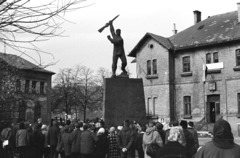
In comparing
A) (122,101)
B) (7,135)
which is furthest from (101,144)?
(122,101)

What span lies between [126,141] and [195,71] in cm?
2366

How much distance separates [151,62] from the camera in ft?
116

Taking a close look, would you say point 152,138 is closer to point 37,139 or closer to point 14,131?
point 37,139

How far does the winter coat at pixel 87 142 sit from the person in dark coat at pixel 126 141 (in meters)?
0.84

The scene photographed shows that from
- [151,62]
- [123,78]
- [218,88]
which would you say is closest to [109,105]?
[123,78]

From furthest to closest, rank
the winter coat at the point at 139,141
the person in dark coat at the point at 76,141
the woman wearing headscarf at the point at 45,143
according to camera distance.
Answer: the woman wearing headscarf at the point at 45,143
the winter coat at the point at 139,141
the person in dark coat at the point at 76,141

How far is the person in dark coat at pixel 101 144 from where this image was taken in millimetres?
10359

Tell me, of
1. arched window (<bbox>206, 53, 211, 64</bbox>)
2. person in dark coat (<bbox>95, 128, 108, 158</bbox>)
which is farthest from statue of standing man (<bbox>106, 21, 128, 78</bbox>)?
arched window (<bbox>206, 53, 211, 64</bbox>)

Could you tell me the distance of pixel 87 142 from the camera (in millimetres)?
10016

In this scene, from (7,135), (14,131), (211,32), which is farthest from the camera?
(211,32)

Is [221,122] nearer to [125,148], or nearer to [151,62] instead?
[125,148]

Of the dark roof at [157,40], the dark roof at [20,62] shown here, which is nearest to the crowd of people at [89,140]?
the dark roof at [20,62]

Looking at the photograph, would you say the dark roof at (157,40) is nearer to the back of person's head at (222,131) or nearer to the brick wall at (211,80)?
the brick wall at (211,80)

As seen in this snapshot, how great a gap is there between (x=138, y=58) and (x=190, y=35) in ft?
19.9
